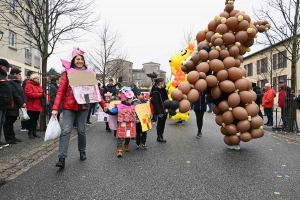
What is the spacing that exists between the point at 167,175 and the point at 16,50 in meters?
20.6

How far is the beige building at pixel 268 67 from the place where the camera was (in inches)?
1117

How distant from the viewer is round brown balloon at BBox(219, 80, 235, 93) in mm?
5586

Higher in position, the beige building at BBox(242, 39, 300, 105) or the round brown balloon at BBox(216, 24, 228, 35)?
the beige building at BBox(242, 39, 300, 105)

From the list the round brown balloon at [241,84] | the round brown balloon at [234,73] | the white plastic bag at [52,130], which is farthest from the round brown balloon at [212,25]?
the white plastic bag at [52,130]

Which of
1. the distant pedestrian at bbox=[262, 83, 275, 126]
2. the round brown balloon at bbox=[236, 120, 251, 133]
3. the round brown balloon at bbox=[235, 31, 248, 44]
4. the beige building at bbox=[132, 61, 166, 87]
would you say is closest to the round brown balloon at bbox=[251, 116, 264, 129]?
the round brown balloon at bbox=[236, 120, 251, 133]

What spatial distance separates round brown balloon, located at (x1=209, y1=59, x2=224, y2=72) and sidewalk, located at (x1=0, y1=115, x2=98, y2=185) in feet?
12.7

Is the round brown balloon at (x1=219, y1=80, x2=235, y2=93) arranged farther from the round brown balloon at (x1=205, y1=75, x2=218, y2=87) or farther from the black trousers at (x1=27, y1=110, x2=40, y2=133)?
the black trousers at (x1=27, y1=110, x2=40, y2=133)

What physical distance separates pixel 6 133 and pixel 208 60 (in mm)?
5222

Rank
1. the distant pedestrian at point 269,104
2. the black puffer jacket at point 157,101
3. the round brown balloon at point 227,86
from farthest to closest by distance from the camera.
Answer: the distant pedestrian at point 269,104, the black puffer jacket at point 157,101, the round brown balloon at point 227,86

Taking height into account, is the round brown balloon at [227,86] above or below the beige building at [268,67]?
below

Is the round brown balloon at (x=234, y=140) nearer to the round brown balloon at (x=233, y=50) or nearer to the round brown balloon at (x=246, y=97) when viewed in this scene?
the round brown balloon at (x=246, y=97)

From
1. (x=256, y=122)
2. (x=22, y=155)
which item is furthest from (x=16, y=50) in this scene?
(x=256, y=122)

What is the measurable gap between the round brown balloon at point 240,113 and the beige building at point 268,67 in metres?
23.7

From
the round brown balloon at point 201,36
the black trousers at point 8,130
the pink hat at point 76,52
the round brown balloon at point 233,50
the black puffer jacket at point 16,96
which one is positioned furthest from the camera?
the black trousers at point 8,130
